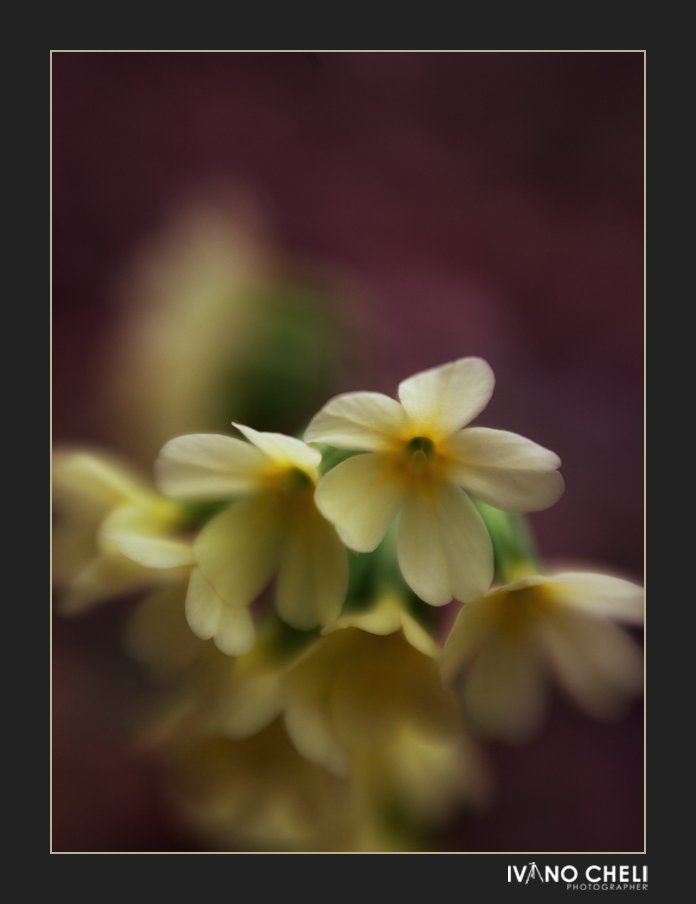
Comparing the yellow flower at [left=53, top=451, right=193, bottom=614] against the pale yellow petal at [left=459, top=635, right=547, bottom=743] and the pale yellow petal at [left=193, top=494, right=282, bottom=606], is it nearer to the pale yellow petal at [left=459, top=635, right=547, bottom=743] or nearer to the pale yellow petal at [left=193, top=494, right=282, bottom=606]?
the pale yellow petal at [left=193, top=494, right=282, bottom=606]

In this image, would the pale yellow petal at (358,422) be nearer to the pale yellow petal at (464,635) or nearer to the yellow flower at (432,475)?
the yellow flower at (432,475)

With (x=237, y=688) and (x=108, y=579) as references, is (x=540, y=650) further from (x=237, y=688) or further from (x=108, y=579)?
(x=108, y=579)

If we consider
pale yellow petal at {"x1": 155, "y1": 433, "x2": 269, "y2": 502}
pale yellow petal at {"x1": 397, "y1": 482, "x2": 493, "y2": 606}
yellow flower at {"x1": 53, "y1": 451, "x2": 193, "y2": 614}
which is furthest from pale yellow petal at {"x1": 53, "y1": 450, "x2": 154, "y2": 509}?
pale yellow petal at {"x1": 397, "y1": 482, "x2": 493, "y2": 606}

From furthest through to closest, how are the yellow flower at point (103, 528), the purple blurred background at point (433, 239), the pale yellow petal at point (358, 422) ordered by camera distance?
the purple blurred background at point (433, 239), the yellow flower at point (103, 528), the pale yellow petal at point (358, 422)

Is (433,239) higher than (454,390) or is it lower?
higher

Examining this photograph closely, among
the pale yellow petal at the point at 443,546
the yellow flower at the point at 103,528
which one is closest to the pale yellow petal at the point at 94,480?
the yellow flower at the point at 103,528

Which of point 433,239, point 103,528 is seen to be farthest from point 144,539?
point 433,239
